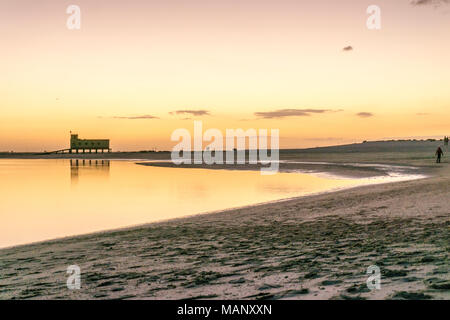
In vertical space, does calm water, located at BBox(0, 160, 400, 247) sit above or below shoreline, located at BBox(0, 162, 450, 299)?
below

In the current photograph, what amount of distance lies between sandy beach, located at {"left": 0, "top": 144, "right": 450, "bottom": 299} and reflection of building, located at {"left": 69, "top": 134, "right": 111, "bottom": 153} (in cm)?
15149

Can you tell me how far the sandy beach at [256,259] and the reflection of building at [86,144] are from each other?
151494 millimetres

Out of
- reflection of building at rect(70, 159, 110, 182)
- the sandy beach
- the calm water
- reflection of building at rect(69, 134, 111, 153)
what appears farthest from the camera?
reflection of building at rect(69, 134, 111, 153)

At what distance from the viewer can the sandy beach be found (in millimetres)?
6719

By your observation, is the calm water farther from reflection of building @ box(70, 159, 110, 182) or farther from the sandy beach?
reflection of building @ box(70, 159, 110, 182)

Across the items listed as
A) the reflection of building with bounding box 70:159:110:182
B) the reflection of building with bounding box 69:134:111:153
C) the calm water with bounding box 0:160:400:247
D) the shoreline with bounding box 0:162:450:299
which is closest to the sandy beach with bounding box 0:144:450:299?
the shoreline with bounding box 0:162:450:299

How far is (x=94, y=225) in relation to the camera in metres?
17.5

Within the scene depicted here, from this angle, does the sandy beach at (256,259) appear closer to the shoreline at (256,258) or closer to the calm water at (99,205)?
the shoreline at (256,258)

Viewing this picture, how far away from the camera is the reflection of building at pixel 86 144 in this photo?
6220 inches

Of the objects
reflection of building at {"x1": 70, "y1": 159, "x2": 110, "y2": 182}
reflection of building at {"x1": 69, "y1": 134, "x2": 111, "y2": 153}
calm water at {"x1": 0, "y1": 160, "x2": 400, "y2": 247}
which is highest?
reflection of building at {"x1": 69, "y1": 134, "x2": 111, "y2": 153}

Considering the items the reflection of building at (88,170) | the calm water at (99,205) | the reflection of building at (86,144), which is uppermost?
the reflection of building at (86,144)

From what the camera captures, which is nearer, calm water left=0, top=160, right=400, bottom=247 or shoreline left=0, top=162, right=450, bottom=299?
shoreline left=0, top=162, right=450, bottom=299

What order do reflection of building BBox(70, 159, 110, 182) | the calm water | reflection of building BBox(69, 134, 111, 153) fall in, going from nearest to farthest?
the calm water
reflection of building BBox(70, 159, 110, 182)
reflection of building BBox(69, 134, 111, 153)

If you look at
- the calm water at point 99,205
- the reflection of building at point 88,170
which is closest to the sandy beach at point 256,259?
the calm water at point 99,205
